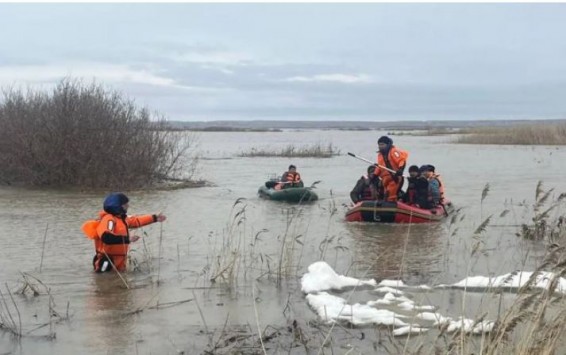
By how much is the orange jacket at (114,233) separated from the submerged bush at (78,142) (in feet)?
42.1

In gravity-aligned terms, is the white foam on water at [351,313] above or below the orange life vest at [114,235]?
below

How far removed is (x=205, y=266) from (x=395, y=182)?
6.04m

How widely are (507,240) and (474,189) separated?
10.2 meters

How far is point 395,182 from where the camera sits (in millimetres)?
13430

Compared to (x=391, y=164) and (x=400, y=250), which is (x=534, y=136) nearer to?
(x=391, y=164)

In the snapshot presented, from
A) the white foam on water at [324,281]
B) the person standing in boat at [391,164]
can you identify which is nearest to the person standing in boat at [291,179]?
the person standing in boat at [391,164]

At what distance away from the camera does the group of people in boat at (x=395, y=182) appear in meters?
13.2

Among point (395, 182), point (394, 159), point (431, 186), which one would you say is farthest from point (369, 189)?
point (431, 186)

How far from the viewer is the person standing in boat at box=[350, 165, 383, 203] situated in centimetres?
1391

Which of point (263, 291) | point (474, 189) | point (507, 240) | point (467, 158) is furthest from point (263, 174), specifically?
point (263, 291)

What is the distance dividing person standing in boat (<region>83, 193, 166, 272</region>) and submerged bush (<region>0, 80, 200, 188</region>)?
12.8m

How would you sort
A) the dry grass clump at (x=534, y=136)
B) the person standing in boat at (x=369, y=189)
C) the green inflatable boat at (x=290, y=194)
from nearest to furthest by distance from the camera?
the person standing in boat at (x=369, y=189)
the green inflatable boat at (x=290, y=194)
the dry grass clump at (x=534, y=136)

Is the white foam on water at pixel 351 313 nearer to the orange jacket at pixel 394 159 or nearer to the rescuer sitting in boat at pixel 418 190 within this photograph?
the orange jacket at pixel 394 159

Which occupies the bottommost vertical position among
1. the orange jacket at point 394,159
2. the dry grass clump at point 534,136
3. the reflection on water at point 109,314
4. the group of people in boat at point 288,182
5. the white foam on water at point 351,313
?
the reflection on water at point 109,314
